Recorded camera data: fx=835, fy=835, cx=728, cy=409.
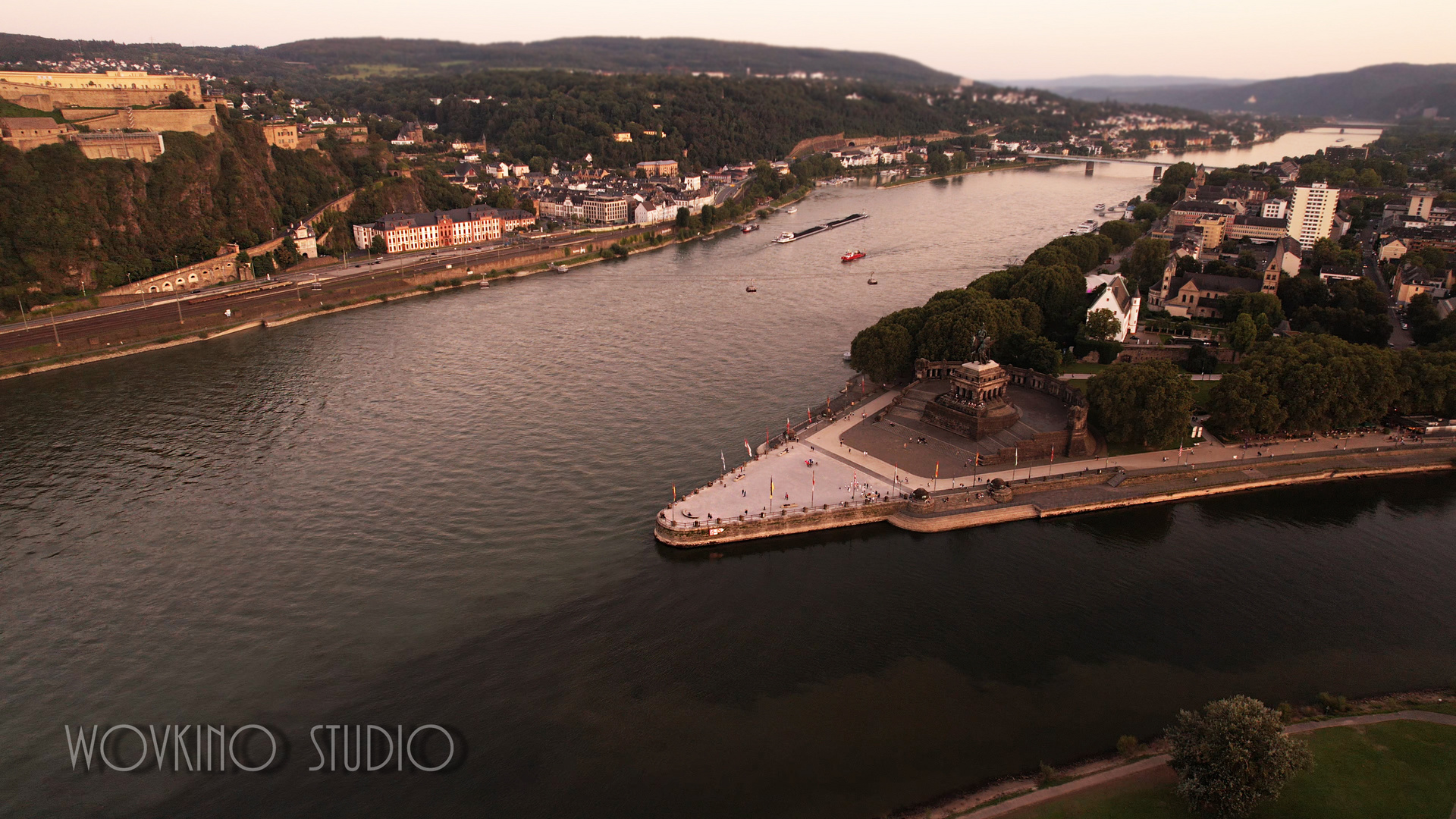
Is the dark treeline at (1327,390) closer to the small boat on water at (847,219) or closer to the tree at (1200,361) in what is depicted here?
the tree at (1200,361)

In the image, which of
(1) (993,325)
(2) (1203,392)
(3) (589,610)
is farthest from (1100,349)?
(3) (589,610)

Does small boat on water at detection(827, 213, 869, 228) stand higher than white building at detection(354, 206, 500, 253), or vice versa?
white building at detection(354, 206, 500, 253)

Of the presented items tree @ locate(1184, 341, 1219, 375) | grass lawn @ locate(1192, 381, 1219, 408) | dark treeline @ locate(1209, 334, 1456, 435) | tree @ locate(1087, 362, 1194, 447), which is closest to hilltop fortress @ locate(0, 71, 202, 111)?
tree @ locate(1087, 362, 1194, 447)

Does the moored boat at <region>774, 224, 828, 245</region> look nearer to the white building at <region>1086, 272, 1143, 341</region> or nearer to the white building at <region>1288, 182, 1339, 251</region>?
the white building at <region>1086, 272, 1143, 341</region>

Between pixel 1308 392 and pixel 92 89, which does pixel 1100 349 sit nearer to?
pixel 1308 392

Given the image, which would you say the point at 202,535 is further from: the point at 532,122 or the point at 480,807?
the point at 532,122

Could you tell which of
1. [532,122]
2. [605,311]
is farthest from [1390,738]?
[532,122]

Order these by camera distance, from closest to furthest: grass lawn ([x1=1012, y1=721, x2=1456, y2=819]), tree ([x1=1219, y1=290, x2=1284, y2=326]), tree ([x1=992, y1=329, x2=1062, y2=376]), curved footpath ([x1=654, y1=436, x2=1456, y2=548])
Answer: grass lawn ([x1=1012, y1=721, x2=1456, y2=819]) → curved footpath ([x1=654, y1=436, x2=1456, y2=548]) → tree ([x1=992, y1=329, x2=1062, y2=376]) → tree ([x1=1219, y1=290, x2=1284, y2=326])

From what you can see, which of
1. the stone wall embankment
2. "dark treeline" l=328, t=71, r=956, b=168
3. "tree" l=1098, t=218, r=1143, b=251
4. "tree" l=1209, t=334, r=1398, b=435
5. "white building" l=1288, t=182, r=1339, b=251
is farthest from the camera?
"dark treeline" l=328, t=71, r=956, b=168
